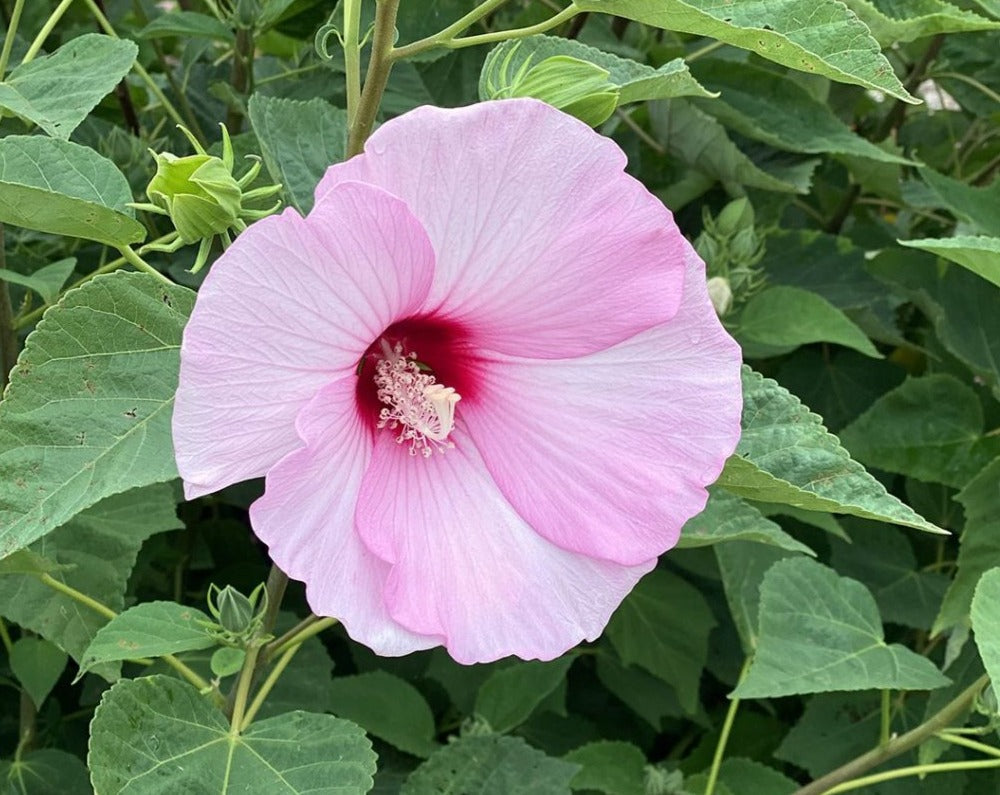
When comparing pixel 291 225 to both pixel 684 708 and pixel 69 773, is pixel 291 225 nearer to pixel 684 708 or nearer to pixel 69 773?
pixel 69 773

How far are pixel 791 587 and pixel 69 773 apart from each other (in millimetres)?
734

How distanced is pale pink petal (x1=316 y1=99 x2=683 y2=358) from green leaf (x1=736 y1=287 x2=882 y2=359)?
1.91 feet

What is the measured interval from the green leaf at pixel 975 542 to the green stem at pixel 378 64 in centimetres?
77

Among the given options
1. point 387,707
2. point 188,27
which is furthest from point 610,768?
point 188,27

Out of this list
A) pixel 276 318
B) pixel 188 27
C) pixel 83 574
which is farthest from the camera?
pixel 188 27

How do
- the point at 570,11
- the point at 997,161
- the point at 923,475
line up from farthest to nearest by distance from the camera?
the point at 997,161 < the point at 923,475 < the point at 570,11

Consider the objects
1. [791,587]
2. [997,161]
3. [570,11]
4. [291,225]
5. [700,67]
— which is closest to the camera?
[291,225]

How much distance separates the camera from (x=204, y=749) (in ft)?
2.64

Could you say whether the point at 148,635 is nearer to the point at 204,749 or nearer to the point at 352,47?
the point at 204,749

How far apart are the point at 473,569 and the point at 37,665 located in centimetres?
52

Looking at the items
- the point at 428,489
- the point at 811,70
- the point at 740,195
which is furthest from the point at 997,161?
the point at 428,489

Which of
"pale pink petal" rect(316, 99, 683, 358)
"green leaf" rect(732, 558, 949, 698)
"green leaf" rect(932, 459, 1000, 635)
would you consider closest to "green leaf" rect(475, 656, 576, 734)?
"green leaf" rect(732, 558, 949, 698)

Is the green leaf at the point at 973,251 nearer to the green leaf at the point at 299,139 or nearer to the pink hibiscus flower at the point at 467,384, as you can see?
the pink hibiscus flower at the point at 467,384

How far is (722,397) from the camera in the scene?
2.37ft
